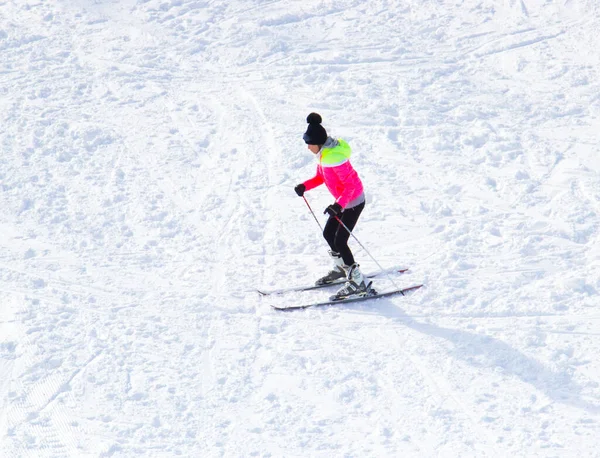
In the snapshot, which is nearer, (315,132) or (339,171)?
(315,132)

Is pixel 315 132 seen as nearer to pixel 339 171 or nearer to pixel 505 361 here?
pixel 339 171

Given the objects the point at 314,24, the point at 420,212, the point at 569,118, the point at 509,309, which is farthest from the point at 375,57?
the point at 509,309

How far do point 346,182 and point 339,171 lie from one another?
13cm

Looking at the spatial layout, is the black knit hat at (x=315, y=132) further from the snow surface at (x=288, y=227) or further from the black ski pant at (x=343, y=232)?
the snow surface at (x=288, y=227)

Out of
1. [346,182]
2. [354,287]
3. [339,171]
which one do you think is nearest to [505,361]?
[354,287]

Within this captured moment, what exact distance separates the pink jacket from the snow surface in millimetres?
1253

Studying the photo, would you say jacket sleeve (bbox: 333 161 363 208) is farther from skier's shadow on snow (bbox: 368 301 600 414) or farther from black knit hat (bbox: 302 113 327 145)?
skier's shadow on snow (bbox: 368 301 600 414)

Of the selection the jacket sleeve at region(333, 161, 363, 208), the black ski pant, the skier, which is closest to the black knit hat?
the skier

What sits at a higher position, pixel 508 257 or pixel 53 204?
pixel 53 204

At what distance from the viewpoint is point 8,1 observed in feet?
47.3

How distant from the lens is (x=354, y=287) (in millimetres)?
7895

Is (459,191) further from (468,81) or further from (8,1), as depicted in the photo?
(8,1)

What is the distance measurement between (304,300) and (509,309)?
2.10 m

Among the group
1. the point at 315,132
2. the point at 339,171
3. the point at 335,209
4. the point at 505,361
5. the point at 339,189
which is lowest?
the point at 505,361
